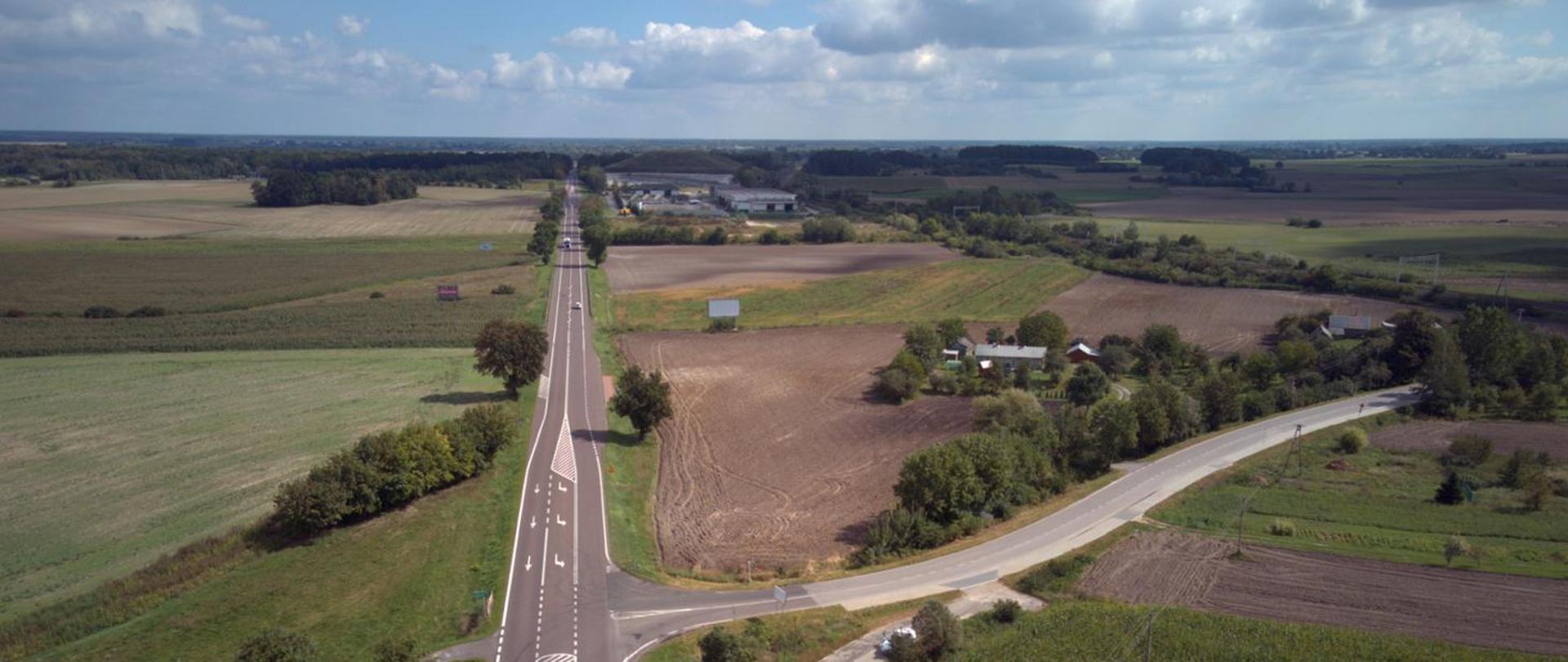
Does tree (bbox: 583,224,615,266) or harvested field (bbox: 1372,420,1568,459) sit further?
tree (bbox: 583,224,615,266)

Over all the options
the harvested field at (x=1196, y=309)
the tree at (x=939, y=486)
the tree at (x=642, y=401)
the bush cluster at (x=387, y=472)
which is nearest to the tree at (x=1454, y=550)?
the tree at (x=939, y=486)

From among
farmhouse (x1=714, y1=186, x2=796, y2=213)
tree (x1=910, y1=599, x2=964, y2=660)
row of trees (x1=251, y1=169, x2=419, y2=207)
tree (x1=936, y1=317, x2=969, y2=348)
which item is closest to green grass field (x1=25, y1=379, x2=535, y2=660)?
tree (x1=910, y1=599, x2=964, y2=660)

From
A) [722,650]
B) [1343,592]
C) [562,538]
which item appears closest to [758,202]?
[562,538]

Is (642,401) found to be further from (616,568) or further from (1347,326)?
(1347,326)

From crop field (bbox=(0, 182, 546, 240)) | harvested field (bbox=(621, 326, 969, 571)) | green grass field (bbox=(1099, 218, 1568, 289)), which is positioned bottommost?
harvested field (bbox=(621, 326, 969, 571))

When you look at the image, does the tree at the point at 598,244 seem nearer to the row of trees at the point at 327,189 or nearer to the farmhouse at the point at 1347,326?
the farmhouse at the point at 1347,326

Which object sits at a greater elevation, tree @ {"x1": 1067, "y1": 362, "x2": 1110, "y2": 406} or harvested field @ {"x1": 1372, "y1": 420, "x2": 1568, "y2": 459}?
tree @ {"x1": 1067, "y1": 362, "x2": 1110, "y2": 406}

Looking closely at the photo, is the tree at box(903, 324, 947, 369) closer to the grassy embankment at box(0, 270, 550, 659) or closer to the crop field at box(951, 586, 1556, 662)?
the grassy embankment at box(0, 270, 550, 659)

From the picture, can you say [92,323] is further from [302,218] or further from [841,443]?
[302,218]
